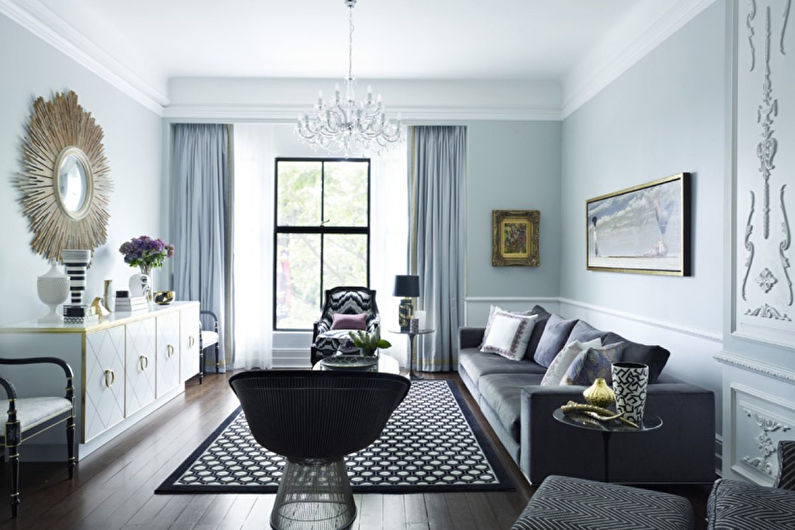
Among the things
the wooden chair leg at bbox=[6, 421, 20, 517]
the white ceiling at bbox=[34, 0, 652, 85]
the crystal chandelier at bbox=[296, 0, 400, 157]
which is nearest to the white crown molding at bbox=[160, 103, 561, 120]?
the white ceiling at bbox=[34, 0, 652, 85]

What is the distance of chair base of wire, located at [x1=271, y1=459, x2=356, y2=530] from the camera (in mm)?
2514

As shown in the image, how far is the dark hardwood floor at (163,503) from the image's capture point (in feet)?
8.80

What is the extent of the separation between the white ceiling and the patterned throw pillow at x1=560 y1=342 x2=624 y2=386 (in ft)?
8.16

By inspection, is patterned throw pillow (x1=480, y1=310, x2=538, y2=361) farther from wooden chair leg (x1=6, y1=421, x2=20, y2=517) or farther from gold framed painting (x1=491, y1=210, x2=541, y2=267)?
wooden chair leg (x1=6, y1=421, x2=20, y2=517)

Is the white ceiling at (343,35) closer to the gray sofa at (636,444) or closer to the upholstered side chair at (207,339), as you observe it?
the upholstered side chair at (207,339)

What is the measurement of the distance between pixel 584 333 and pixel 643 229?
2.99ft

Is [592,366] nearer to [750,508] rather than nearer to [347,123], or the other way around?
Result: [750,508]

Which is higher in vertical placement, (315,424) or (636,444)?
(315,424)

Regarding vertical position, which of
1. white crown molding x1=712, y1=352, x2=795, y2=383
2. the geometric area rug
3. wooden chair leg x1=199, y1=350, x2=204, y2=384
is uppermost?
white crown molding x1=712, y1=352, x2=795, y2=383

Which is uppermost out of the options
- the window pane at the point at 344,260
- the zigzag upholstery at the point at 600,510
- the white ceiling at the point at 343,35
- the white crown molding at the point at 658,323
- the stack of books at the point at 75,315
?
the white ceiling at the point at 343,35

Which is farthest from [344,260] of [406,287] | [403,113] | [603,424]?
[603,424]

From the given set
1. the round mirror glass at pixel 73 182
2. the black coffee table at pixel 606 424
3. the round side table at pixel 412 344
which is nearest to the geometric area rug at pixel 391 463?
the black coffee table at pixel 606 424

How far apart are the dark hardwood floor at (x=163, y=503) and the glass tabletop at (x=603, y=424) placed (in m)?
0.67

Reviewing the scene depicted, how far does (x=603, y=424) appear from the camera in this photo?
2320 millimetres
